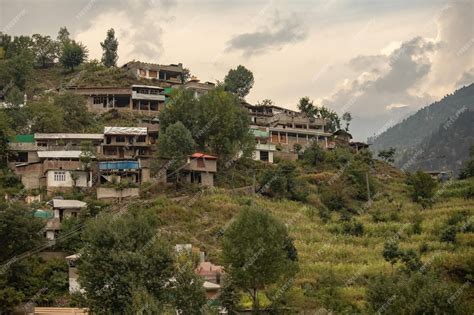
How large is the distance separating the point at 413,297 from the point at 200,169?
26.8 metres

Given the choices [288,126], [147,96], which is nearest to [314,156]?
[288,126]

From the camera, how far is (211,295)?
122 feet

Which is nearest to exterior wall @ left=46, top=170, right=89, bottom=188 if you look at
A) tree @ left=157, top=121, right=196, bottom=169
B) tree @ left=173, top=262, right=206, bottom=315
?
tree @ left=157, top=121, right=196, bottom=169

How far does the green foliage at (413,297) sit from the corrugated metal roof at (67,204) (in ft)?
70.3

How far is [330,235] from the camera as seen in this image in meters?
48.9

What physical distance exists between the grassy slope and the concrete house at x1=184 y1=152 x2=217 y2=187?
189 centimetres

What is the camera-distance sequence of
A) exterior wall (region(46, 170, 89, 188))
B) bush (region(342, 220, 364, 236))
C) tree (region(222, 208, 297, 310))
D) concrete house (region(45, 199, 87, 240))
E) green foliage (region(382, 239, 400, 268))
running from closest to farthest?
tree (region(222, 208, 297, 310))
green foliage (region(382, 239, 400, 268))
concrete house (region(45, 199, 87, 240))
bush (region(342, 220, 364, 236))
exterior wall (region(46, 170, 89, 188))

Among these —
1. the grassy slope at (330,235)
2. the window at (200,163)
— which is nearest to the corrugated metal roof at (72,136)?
the window at (200,163)

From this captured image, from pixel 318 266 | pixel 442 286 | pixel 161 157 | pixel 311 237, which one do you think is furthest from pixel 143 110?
pixel 442 286

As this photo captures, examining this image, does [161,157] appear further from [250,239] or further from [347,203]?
[250,239]

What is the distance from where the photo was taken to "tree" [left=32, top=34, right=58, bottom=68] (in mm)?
89312

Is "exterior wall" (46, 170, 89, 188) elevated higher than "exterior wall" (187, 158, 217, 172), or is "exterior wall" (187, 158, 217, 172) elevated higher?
"exterior wall" (187, 158, 217, 172)

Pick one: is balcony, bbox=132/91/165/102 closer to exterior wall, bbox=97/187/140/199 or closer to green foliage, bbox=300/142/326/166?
green foliage, bbox=300/142/326/166

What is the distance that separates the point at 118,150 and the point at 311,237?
19077 mm
